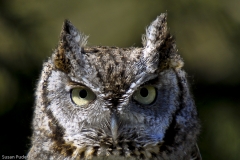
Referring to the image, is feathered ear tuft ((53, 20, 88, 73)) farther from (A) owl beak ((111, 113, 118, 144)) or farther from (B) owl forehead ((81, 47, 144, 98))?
(A) owl beak ((111, 113, 118, 144))

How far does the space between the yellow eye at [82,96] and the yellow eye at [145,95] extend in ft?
0.69

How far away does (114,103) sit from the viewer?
8.09 feet

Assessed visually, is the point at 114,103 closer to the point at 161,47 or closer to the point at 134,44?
the point at 161,47

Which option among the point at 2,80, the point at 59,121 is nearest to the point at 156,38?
the point at 59,121

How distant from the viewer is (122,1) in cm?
573

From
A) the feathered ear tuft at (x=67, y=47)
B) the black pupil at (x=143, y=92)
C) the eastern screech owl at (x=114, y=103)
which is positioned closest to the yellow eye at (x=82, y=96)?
the eastern screech owl at (x=114, y=103)

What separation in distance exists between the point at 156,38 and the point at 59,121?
0.67 metres

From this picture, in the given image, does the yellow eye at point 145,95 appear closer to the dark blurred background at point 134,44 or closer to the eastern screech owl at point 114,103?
the eastern screech owl at point 114,103

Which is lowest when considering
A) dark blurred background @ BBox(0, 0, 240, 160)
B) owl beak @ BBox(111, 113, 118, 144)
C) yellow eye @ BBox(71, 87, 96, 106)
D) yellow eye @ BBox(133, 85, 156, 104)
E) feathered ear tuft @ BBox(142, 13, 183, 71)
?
owl beak @ BBox(111, 113, 118, 144)

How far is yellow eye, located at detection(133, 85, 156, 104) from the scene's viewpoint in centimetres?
255

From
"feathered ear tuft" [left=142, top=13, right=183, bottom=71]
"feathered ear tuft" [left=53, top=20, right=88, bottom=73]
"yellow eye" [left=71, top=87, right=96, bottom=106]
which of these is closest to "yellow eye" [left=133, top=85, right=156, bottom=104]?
"feathered ear tuft" [left=142, top=13, right=183, bottom=71]

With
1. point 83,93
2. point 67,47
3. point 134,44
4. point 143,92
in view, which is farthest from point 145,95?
point 134,44

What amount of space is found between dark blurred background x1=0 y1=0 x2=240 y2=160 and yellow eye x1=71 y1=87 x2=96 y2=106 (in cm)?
186

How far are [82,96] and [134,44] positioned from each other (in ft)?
7.79
